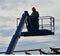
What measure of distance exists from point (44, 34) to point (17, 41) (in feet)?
12.5

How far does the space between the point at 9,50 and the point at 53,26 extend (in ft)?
20.0

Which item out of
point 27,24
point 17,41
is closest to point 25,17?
point 27,24

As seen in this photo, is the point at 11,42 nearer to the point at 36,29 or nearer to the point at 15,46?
the point at 15,46

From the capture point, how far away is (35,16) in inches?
1168

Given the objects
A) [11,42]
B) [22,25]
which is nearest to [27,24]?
[22,25]

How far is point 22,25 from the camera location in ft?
100

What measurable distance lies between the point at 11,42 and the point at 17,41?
0.74 m

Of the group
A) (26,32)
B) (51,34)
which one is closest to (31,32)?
(26,32)

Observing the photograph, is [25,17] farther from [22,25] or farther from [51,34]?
[51,34]

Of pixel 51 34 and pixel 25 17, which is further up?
pixel 25 17

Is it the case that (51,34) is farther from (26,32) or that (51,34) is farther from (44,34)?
(26,32)

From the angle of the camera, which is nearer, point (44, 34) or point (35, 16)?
point (35, 16)

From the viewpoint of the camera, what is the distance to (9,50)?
29578 mm

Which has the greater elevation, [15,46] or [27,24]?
[27,24]
